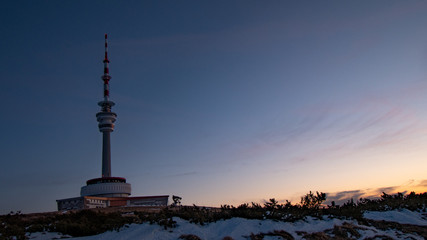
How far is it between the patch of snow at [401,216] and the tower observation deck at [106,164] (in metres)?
70.6

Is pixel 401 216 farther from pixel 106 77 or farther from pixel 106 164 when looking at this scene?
pixel 106 77

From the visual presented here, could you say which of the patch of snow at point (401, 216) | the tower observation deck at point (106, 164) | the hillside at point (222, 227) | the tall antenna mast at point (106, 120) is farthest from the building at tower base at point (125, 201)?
the patch of snow at point (401, 216)

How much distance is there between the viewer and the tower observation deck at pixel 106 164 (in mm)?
77875

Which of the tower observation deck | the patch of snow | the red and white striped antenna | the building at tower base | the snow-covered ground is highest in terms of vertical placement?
the red and white striped antenna

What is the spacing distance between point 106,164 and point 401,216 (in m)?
83.8

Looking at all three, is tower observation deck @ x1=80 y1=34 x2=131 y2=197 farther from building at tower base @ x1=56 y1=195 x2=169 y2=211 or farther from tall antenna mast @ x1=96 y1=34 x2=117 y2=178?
building at tower base @ x1=56 y1=195 x2=169 y2=211

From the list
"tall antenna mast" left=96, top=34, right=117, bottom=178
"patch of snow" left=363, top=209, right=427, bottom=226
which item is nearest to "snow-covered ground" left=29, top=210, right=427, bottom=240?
"patch of snow" left=363, top=209, right=427, bottom=226

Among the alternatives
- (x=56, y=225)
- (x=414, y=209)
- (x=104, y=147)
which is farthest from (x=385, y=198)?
(x=104, y=147)

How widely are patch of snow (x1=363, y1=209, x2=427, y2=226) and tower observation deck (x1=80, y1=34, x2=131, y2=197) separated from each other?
2780 inches

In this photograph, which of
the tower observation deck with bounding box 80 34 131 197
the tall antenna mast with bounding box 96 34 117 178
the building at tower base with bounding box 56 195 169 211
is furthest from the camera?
the tall antenna mast with bounding box 96 34 117 178

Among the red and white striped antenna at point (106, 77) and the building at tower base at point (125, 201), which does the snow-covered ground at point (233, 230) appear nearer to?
the building at tower base at point (125, 201)

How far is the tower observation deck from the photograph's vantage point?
7788 cm

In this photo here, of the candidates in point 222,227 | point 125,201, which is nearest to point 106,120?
point 125,201

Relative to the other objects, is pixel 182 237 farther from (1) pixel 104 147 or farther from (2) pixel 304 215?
(1) pixel 104 147
